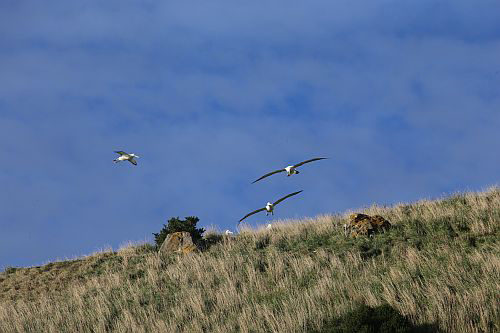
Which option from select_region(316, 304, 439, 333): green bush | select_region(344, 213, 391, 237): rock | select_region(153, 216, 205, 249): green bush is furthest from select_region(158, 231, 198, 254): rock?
select_region(316, 304, 439, 333): green bush

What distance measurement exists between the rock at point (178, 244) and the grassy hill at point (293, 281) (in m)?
0.77

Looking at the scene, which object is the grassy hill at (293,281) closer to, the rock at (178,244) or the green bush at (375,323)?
the green bush at (375,323)

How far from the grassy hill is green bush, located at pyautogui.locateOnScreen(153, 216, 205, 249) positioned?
0.60 meters

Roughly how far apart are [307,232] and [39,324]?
879 centimetres

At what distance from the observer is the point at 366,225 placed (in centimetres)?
2028

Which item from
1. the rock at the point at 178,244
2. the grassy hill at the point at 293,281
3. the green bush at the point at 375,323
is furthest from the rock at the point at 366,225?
the green bush at the point at 375,323

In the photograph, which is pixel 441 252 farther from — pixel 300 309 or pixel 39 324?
pixel 39 324

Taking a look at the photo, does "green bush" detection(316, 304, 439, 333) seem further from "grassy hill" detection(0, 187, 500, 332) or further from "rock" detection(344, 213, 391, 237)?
"rock" detection(344, 213, 391, 237)

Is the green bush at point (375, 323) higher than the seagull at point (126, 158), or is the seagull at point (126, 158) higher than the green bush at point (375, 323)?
the seagull at point (126, 158)

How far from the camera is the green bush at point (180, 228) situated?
24.3 metres

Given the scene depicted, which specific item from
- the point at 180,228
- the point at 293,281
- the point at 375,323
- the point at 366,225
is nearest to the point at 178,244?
the point at 180,228

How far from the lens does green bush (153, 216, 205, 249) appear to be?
2426 centimetres

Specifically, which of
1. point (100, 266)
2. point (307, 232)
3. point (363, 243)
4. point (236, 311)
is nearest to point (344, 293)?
point (236, 311)

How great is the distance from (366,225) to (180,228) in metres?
7.41
